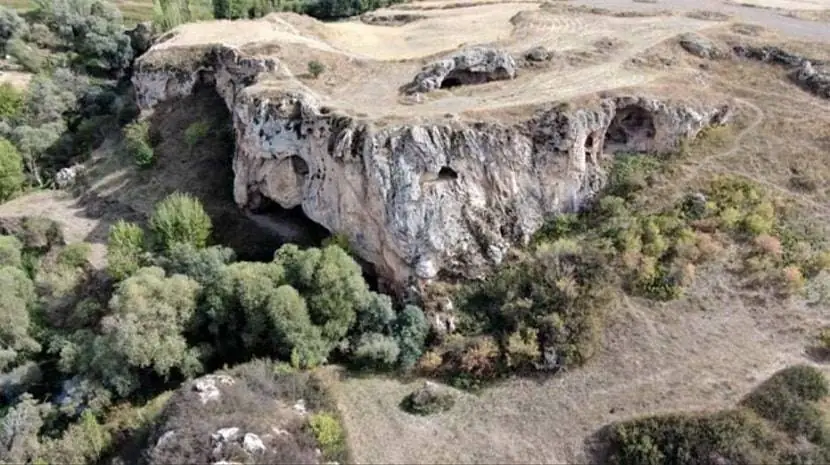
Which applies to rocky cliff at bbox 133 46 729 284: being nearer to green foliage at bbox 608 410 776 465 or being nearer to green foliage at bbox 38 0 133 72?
green foliage at bbox 608 410 776 465

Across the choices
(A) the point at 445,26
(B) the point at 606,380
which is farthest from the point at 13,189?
(B) the point at 606,380

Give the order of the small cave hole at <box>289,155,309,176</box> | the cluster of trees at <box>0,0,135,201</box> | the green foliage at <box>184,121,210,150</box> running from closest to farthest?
the small cave hole at <box>289,155,309,176</box> → the green foliage at <box>184,121,210,150</box> → the cluster of trees at <box>0,0,135,201</box>

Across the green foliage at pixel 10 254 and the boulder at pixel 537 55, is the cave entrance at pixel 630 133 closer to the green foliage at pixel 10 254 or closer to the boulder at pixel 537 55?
the boulder at pixel 537 55

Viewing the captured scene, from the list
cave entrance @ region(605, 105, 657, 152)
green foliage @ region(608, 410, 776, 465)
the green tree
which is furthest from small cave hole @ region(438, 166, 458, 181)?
green foliage @ region(608, 410, 776, 465)

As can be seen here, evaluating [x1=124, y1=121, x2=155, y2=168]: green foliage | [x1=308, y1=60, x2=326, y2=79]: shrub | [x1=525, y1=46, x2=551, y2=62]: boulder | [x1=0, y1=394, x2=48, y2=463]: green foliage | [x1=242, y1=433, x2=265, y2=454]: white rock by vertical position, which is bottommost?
[x1=0, y1=394, x2=48, y2=463]: green foliage

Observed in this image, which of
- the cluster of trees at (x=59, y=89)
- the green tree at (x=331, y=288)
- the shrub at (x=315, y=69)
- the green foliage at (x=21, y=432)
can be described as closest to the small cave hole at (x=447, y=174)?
the green tree at (x=331, y=288)

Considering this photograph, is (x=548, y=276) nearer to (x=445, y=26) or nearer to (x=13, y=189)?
(x=445, y=26)

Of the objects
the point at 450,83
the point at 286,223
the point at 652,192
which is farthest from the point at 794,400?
the point at 286,223
